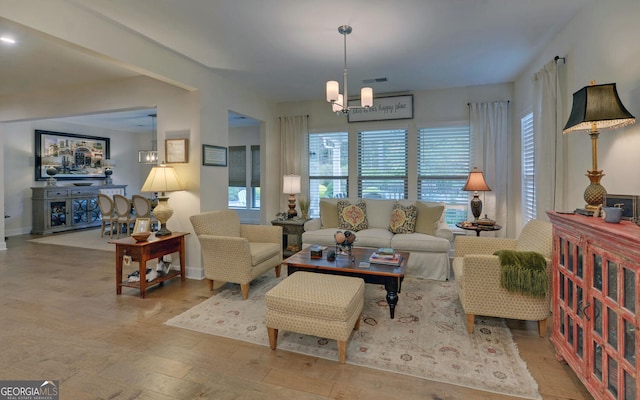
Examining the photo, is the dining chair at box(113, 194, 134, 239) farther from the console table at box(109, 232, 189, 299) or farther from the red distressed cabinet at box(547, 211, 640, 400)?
the red distressed cabinet at box(547, 211, 640, 400)

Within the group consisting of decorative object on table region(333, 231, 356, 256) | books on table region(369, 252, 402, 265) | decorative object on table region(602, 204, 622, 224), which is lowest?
books on table region(369, 252, 402, 265)

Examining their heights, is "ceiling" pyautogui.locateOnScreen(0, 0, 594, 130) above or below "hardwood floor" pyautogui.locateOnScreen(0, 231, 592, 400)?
above

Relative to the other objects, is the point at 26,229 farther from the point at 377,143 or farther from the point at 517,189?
the point at 517,189

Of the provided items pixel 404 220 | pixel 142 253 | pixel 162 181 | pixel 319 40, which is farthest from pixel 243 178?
pixel 319 40

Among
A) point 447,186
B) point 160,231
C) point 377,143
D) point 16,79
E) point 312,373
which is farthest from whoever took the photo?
point 377,143

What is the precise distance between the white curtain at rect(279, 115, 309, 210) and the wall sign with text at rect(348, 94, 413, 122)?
101 centimetres

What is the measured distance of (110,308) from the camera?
10.0 ft

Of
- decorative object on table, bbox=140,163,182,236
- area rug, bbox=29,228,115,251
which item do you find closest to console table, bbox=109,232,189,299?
decorative object on table, bbox=140,163,182,236

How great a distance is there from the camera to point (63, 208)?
7258mm

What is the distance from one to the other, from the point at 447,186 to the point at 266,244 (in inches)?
127

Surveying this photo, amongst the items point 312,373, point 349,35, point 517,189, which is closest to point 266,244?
point 312,373

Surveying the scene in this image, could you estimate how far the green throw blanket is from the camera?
2.29 m

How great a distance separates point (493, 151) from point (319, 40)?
129 inches

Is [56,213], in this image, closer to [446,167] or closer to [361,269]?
[361,269]
